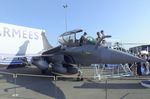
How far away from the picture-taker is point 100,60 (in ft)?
53.3

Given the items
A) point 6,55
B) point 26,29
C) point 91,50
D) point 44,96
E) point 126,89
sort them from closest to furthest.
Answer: point 44,96 < point 126,89 < point 91,50 < point 6,55 < point 26,29

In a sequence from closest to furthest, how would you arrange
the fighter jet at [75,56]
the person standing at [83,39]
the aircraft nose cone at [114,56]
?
1. the aircraft nose cone at [114,56]
2. the fighter jet at [75,56]
3. the person standing at [83,39]

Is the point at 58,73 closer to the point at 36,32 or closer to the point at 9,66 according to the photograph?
the point at 9,66

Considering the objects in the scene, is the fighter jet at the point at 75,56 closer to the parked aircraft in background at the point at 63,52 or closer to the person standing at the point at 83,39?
the parked aircraft in background at the point at 63,52

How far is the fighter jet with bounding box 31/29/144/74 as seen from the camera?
15859 millimetres

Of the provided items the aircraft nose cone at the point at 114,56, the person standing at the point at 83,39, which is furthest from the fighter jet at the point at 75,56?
the person standing at the point at 83,39

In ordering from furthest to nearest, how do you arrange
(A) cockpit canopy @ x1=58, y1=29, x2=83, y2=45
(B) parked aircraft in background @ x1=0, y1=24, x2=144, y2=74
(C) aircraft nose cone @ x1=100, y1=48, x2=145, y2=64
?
(A) cockpit canopy @ x1=58, y1=29, x2=83, y2=45, (B) parked aircraft in background @ x1=0, y1=24, x2=144, y2=74, (C) aircraft nose cone @ x1=100, y1=48, x2=145, y2=64

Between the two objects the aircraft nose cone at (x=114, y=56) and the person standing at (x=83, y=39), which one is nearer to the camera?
the aircraft nose cone at (x=114, y=56)

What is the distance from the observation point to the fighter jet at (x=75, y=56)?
15.9 meters

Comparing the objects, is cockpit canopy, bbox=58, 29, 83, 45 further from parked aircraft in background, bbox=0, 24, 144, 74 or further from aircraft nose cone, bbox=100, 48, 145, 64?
aircraft nose cone, bbox=100, 48, 145, 64

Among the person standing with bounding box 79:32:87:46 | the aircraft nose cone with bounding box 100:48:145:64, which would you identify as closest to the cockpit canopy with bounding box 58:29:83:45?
the person standing with bounding box 79:32:87:46

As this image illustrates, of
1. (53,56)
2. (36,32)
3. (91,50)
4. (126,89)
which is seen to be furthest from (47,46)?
(126,89)

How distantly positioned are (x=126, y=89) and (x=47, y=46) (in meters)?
13.0

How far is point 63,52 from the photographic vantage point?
17.4m
